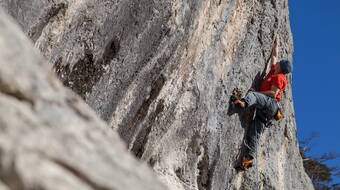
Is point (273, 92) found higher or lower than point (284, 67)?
lower

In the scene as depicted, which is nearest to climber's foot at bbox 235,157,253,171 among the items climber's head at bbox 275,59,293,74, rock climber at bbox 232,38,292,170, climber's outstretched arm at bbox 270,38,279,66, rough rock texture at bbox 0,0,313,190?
rock climber at bbox 232,38,292,170

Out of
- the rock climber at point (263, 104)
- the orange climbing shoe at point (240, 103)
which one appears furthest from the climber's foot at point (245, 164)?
the orange climbing shoe at point (240, 103)

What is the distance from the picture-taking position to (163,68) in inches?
311

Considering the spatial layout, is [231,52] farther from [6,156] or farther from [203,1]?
[6,156]

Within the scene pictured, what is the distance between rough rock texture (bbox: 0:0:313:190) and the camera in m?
7.23

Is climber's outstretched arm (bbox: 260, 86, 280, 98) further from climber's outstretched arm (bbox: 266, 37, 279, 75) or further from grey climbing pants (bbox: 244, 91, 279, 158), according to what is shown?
climber's outstretched arm (bbox: 266, 37, 279, 75)

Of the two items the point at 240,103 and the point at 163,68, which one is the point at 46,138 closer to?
the point at 163,68

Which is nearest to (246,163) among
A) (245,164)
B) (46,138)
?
(245,164)

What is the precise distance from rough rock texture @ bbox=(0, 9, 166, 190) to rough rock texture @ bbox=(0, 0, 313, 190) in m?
4.02

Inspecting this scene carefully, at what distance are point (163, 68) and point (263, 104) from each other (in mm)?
2552

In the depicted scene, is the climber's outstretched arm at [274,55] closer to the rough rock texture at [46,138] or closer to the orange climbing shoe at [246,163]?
the orange climbing shoe at [246,163]

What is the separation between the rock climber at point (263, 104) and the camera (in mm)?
9609

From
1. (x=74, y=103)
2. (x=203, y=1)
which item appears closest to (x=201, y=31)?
(x=203, y=1)

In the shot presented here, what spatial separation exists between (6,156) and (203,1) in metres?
6.67
